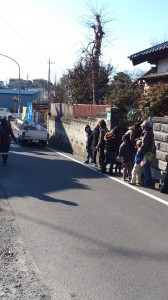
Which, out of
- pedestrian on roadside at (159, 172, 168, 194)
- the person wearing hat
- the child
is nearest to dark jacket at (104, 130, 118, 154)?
the child

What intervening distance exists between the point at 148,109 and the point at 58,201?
507cm

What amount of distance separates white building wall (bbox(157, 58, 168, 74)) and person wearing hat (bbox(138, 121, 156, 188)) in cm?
641

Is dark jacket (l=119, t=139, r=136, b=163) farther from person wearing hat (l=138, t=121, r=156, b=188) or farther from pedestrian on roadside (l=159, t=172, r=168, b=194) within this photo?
pedestrian on roadside (l=159, t=172, r=168, b=194)

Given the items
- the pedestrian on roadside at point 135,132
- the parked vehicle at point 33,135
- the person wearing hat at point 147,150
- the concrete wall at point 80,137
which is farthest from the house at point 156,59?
the parked vehicle at point 33,135

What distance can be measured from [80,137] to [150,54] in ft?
20.0

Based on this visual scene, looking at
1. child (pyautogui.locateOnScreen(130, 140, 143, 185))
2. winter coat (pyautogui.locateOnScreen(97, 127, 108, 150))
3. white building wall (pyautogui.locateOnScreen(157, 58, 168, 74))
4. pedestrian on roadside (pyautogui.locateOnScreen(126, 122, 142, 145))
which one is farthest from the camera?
white building wall (pyautogui.locateOnScreen(157, 58, 168, 74))

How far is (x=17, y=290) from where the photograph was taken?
14.8 ft

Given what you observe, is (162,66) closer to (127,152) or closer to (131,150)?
(131,150)

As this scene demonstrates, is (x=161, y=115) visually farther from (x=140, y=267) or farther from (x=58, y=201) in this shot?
(x=140, y=267)

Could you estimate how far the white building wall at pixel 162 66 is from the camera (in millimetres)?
16708

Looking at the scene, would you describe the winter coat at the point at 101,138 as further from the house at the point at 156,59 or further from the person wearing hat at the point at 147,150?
the house at the point at 156,59

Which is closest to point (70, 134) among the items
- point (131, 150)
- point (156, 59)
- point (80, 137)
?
point (80, 137)

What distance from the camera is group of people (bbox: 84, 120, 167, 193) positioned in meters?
11.0

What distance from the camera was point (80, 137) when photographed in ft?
69.2
